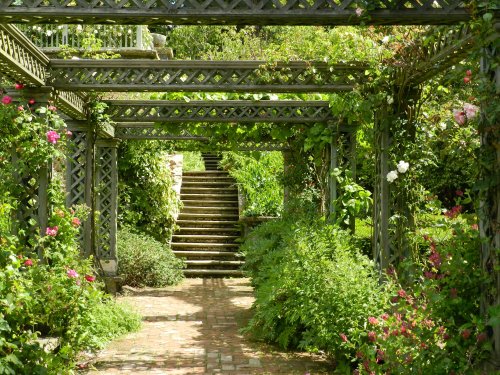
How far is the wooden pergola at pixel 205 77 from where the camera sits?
14.5 ft

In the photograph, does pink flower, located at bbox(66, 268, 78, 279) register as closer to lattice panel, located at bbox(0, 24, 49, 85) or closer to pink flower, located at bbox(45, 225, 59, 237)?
pink flower, located at bbox(45, 225, 59, 237)

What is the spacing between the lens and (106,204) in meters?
13.0

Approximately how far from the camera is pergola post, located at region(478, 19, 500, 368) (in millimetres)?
4262

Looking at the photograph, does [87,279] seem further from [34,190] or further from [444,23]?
[444,23]

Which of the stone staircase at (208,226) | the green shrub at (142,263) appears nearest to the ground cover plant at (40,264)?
the green shrub at (142,263)

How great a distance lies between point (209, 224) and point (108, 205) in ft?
16.8

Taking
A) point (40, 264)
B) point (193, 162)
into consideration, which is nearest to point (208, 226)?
point (193, 162)

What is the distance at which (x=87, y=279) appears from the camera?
6.72 metres

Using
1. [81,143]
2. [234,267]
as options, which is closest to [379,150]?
[81,143]

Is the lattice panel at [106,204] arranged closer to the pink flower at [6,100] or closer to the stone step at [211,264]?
the stone step at [211,264]

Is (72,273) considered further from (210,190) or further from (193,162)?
(193,162)

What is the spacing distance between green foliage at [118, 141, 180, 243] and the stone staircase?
0.82 metres

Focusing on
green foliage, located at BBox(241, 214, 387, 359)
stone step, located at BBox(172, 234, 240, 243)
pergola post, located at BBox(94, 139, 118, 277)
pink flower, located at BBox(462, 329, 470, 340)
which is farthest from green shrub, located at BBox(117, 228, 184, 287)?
pink flower, located at BBox(462, 329, 470, 340)

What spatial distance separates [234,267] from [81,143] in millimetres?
6663
